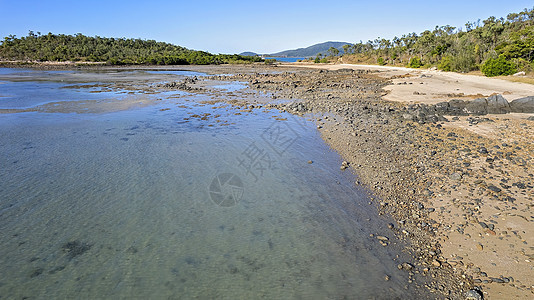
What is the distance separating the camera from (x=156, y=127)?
51.9 ft

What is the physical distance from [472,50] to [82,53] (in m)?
143

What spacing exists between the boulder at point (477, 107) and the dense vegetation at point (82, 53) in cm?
10773

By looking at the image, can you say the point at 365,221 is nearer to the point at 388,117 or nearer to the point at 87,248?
the point at 87,248

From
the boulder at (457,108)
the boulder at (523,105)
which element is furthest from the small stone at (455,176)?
the boulder at (523,105)

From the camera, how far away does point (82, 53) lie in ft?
392

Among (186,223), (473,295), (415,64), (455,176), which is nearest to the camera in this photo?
(473,295)

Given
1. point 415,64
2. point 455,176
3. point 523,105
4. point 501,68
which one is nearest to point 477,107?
point 523,105

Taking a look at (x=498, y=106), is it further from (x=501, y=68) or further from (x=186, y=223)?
(x=501, y=68)

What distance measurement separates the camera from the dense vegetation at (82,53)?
109188mm

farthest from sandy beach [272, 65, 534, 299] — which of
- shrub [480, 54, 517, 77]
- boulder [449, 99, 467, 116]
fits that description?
shrub [480, 54, 517, 77]

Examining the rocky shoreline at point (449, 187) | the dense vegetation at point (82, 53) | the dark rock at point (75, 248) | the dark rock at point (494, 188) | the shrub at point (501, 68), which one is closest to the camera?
the rocky shoreline at point (449, 187)

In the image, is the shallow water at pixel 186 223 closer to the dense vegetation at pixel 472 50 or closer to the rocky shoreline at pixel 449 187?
the rocky shoreline at pixel 449 187

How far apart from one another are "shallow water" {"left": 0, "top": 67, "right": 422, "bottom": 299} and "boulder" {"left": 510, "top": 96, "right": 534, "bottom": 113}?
13.7m

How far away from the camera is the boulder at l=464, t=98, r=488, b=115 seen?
53.5ft
